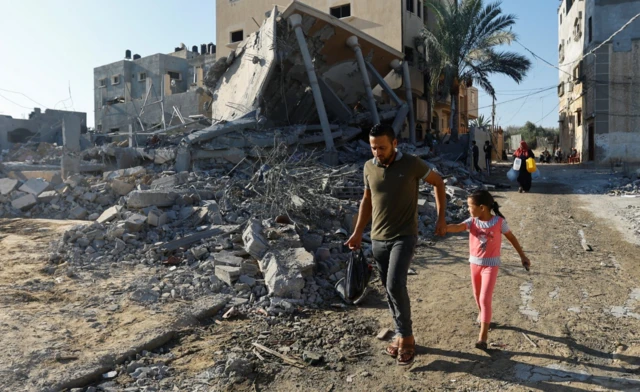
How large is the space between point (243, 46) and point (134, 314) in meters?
12.5

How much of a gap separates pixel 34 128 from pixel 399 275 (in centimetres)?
3248

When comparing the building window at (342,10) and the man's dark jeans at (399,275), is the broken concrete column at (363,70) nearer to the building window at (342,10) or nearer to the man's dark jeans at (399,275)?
the building window at (342,10)

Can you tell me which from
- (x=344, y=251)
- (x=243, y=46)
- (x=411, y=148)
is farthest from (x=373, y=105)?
(x=344, y=251)

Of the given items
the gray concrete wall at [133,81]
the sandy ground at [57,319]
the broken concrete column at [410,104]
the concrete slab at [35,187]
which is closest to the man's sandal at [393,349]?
the sandy ground at [57,319]

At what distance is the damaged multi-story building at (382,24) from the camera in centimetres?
2252

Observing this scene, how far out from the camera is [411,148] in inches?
590

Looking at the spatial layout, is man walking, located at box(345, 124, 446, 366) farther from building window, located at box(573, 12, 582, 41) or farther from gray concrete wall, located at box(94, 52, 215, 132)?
gray concrete wall, located at box(94, 52, 215, 132)

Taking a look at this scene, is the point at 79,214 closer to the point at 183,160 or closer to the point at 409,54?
the point at 183,160

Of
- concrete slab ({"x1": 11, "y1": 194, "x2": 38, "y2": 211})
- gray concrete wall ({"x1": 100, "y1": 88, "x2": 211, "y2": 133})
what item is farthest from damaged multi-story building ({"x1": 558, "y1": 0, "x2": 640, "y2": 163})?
concrete slab ({"x1": 11, "y1": 194, "x2": 38, "y2": 211})

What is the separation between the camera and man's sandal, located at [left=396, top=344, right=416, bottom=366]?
11.3 feet

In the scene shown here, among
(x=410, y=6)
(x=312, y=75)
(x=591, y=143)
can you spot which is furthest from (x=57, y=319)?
(x=591, y=143)

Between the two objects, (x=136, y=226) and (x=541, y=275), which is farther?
(x=136, y=226)

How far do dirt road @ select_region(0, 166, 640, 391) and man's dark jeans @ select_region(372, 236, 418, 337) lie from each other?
0.36 m

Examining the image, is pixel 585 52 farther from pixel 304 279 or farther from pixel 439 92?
pixel 304 279
